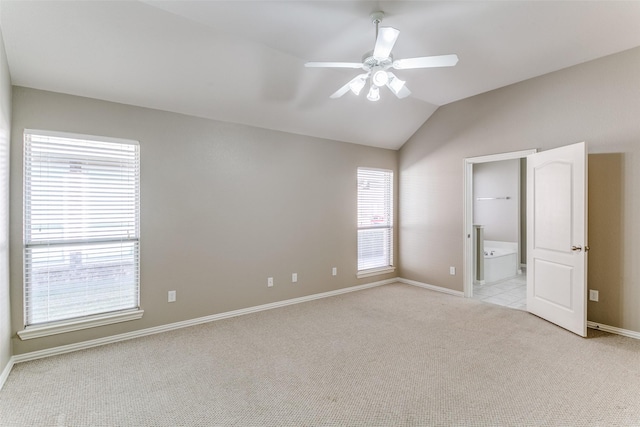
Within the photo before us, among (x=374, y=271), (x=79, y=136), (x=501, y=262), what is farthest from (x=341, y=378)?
(x=501, y=262)

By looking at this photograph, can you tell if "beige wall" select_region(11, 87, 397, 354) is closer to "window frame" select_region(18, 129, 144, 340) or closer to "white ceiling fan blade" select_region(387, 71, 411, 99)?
"window frame" select_region(18, 129, 144, 340)

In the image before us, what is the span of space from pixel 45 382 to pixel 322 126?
400 cm

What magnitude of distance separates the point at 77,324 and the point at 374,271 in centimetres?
409

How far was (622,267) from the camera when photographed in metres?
3.25

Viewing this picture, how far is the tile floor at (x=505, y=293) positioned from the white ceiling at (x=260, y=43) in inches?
121

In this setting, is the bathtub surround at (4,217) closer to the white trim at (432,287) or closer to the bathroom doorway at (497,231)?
the white trim at (432,287)

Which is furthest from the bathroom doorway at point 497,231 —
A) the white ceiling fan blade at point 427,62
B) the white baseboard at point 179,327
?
the white ceiling fan blade at point 427,62

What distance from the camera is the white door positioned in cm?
319

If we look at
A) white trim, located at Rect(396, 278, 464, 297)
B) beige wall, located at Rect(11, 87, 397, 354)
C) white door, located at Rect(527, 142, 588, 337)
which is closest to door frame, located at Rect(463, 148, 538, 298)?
white trim, located at Rect(396, 278, 464, 297)

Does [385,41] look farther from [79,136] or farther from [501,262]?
[501,262]

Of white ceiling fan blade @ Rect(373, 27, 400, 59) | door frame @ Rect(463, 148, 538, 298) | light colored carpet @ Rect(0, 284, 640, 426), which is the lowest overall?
light colored carpet @ Rect(0, 284, 640, 426)

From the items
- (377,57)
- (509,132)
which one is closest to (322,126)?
(377,57)

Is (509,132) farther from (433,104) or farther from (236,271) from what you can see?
(236,271)

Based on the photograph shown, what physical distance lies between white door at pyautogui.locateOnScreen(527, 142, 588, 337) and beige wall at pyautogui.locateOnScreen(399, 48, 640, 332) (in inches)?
14.0
